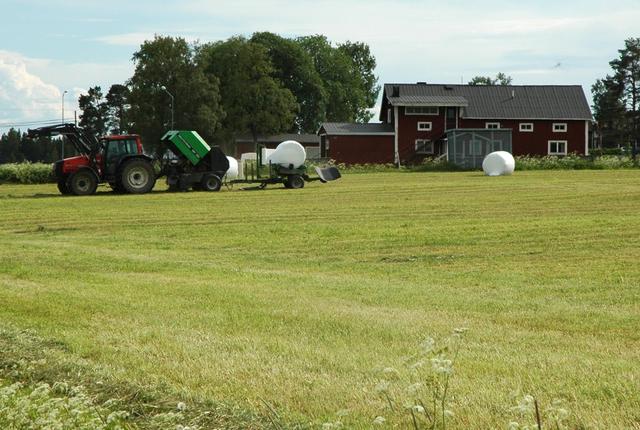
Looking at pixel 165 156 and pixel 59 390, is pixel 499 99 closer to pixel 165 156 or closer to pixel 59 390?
pixel 165 156

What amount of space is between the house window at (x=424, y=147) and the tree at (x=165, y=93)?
20166mm

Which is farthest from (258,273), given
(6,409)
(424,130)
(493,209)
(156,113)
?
(156,113)

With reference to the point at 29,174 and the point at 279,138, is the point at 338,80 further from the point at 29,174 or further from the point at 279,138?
the point at 29,174

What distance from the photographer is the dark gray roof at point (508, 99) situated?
74438mm

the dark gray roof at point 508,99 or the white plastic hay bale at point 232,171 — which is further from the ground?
the dark gray roof at point 508,99

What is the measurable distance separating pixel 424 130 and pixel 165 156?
120ft

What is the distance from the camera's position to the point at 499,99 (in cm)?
7594

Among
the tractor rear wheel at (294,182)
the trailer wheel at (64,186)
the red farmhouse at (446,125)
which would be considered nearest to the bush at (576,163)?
the red farmhouse at (446,125)

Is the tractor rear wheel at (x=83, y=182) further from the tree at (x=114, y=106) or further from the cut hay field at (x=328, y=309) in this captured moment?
the tree at (x=114, y=106)

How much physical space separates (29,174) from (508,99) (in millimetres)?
40162

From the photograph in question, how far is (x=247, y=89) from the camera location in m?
93.9

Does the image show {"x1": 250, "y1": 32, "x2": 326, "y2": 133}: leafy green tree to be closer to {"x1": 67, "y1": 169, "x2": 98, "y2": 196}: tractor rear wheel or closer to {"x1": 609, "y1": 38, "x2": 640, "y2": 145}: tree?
{"x1": 609, "y1": 38, "x2": 640, "y2": 145}: tree

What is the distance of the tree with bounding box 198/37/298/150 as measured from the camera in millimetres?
94312

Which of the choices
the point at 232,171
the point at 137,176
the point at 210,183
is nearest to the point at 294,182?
the point at 210,183
